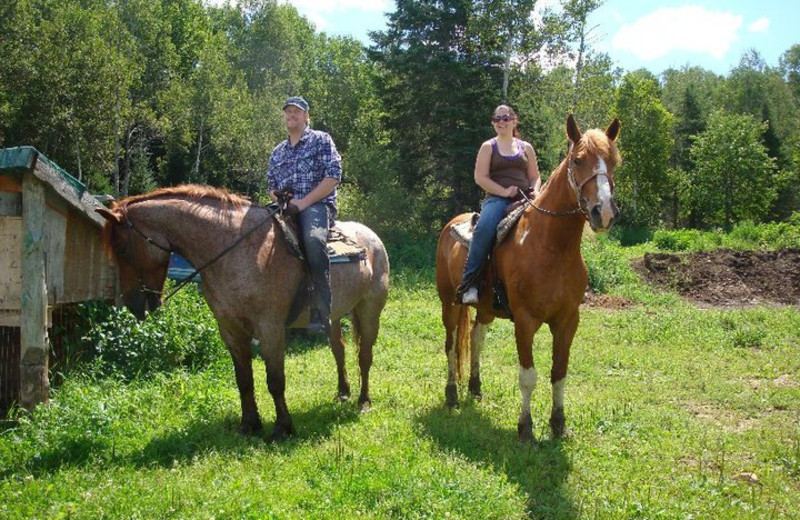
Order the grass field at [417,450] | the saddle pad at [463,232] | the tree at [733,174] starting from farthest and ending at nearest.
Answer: the tree at [733,174] < the saddle pad at [463,232] < the grass field at [417,450]

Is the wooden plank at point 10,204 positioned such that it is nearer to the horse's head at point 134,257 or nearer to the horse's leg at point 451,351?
the horse's head at point 134,257

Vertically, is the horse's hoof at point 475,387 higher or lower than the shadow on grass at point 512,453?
higher

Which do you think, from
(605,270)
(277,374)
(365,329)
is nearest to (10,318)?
(277,374)

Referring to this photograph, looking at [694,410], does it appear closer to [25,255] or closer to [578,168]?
[578,168]

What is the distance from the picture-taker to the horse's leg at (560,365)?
550cm

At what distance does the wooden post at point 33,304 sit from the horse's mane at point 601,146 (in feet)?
16.9

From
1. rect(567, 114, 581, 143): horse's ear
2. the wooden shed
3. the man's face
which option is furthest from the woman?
the wooden shed

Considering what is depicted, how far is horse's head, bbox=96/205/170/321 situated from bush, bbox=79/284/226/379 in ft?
6.27

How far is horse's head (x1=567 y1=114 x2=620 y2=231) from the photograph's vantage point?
4520 millimetres

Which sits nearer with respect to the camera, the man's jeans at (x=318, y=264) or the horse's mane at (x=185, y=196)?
the horse's mane at (x=185, y=196)

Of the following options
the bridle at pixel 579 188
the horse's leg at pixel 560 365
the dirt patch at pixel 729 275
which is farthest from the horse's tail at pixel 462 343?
the dirt patch at pixel 729 275

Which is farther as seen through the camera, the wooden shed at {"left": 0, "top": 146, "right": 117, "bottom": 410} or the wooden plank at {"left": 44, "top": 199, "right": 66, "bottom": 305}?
the wooden plank at {"left": 44, "top": 199, "right": 66, "bottom": 305}

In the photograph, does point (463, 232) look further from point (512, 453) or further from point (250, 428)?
point (250, 428)

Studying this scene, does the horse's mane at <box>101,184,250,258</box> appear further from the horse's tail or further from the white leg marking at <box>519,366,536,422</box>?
the white leg marking at <box>519,366,536,422</box>
